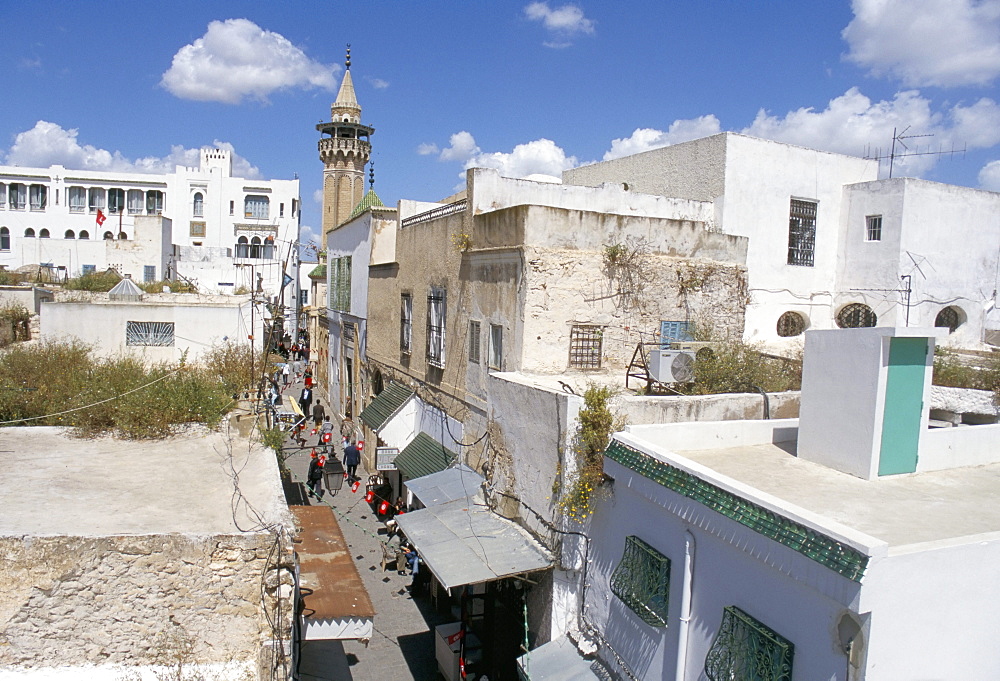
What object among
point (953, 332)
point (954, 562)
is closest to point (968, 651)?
point (954, 562)

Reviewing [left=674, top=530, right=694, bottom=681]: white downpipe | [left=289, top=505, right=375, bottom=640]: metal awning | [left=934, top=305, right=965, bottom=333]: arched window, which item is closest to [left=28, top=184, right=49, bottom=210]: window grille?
[left=289, top=505, right=375, bottom=640]: metal awning

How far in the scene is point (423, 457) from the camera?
44.0ft

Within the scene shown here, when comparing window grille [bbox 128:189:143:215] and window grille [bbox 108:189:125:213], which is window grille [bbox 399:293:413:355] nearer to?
window grille [bbox 128:189:143:215]

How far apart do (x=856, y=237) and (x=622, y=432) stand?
10.3 meters

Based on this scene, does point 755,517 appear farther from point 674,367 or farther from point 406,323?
point 406,323

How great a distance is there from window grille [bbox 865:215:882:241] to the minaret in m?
35.0

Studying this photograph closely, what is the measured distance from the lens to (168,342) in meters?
15.1

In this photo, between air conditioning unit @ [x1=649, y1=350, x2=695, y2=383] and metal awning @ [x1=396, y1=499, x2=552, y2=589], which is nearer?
metal awning @ [x1=396, y1=499, x2=552, y2=589]

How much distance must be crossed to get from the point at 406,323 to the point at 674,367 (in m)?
7.82

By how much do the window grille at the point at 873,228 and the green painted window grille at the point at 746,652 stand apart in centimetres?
1181

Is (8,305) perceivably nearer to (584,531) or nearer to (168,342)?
(168,342)

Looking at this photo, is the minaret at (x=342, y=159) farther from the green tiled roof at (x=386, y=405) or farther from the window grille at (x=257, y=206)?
the green tiled roof at (x=386, y=405)

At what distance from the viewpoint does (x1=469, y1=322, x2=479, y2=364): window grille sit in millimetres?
11688

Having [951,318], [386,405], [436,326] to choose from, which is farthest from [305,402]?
[951,318]
